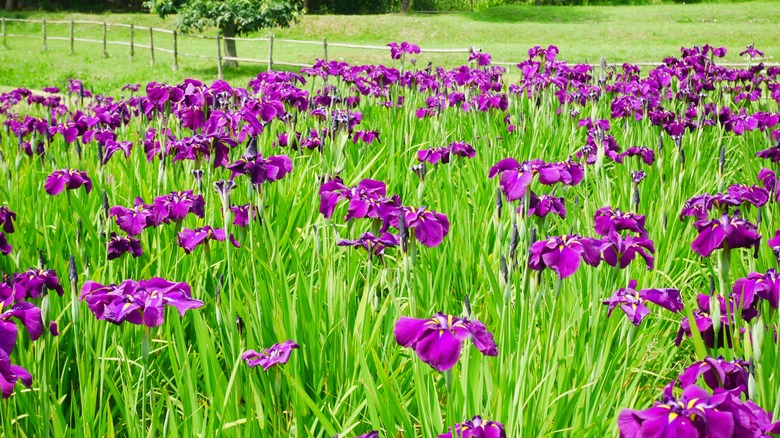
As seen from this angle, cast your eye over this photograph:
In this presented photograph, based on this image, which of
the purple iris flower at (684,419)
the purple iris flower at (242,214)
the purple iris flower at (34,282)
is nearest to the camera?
the purple iris flower at (684,419)

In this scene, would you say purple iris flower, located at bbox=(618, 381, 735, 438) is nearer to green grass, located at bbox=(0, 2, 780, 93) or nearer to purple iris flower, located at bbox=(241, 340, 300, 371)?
purple iris flower, located at bbox=(241, 340, 300, 371)

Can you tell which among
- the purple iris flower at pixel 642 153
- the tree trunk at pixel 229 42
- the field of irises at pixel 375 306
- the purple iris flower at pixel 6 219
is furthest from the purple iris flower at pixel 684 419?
the tree trunk at pixel 229 42

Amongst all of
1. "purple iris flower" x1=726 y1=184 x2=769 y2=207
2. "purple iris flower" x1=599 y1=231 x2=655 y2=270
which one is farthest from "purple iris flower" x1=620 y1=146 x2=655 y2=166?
"purple iris flower" x1=599 y1=231 x2=655 y2=270

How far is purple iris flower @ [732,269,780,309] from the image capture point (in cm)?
178

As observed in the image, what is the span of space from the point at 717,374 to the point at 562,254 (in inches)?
18.2

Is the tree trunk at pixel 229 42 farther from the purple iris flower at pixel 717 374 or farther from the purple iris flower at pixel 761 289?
the purple iris flower at pixel 717 374

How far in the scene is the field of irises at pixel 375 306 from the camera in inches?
66.7

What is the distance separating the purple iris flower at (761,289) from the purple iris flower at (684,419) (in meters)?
0.73

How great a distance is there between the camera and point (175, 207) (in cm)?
249

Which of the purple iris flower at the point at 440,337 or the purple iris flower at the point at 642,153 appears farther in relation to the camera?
the purple iris flower at the point at 642,153

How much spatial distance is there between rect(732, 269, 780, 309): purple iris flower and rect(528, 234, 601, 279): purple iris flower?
0.36 metres

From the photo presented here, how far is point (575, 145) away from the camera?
5.19m

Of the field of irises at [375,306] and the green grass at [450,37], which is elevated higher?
the green grass at [450,37]

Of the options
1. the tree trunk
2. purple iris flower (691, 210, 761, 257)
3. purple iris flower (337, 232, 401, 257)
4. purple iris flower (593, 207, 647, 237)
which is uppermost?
the tree trunk
